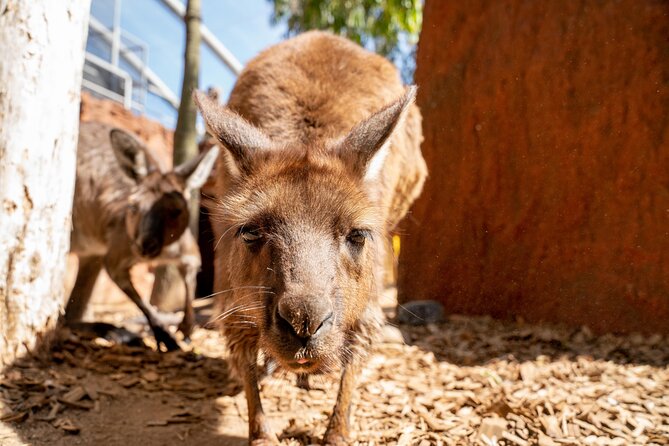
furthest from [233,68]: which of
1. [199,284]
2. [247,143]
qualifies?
[247,143]

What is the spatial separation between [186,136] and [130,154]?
2544 millimetres

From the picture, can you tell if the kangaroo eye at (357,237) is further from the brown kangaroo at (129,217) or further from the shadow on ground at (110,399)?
the brown kangaroo at (129,217)

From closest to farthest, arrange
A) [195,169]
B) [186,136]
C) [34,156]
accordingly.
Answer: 1. [34,156]
2. [195,169]
3. [186,136]

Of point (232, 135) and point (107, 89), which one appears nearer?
point (232, 135)

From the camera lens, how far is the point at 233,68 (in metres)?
17.2

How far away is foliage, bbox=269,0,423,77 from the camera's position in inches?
577

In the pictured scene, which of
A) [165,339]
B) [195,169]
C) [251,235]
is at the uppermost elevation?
[195,169]

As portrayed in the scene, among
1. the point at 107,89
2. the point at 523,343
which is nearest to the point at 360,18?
the point at 107,89

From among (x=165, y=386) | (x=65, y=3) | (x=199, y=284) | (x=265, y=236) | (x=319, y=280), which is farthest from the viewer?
(x=199, y=284)

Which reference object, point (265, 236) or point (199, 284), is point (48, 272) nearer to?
point (265, 236)

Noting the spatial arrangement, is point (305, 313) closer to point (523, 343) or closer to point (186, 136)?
point (523, 343)

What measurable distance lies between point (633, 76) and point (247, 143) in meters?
3.81

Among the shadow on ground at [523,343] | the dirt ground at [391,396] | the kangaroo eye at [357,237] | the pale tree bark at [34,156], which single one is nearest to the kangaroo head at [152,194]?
the dirt ground at [391,396]

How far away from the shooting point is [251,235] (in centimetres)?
310
